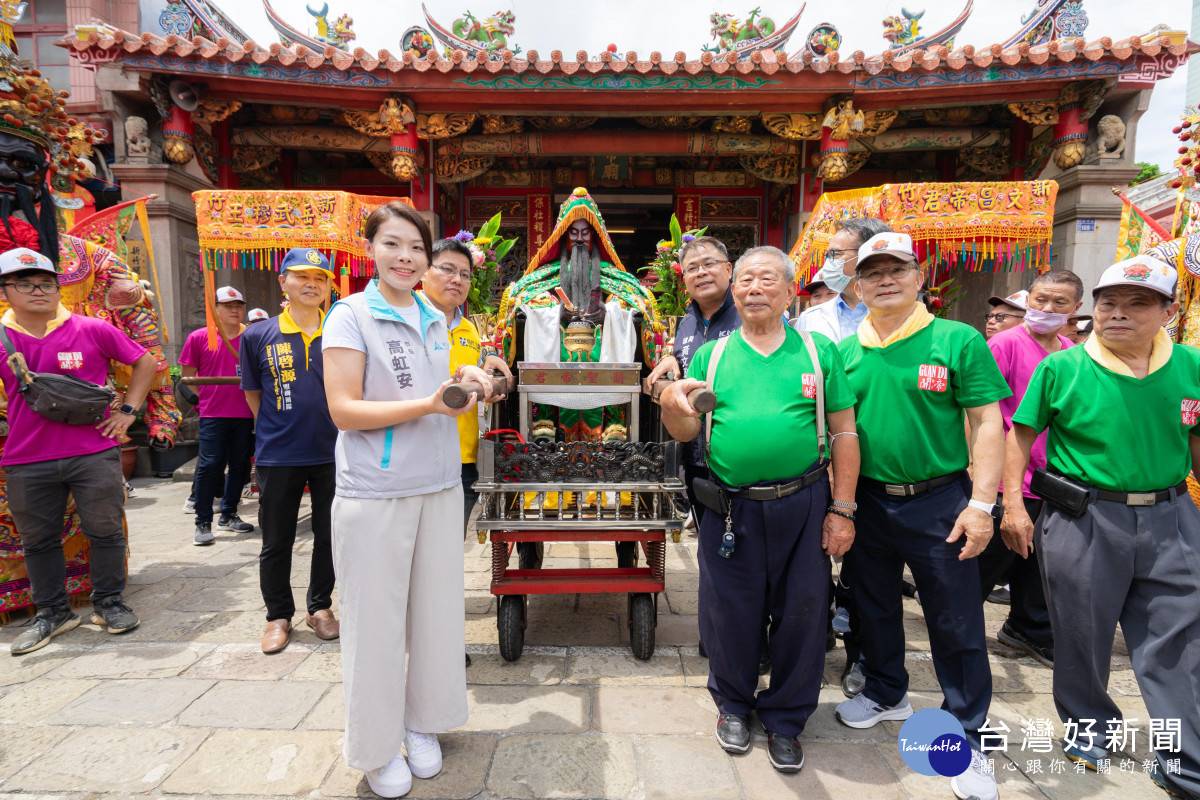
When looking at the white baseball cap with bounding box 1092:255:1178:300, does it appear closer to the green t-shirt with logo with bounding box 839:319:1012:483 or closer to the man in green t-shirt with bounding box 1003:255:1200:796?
the man in green t-shirt with bounding box 1003:255:1200:796

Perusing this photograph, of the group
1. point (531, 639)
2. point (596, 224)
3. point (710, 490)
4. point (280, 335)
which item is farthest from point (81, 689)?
point (596, 224)

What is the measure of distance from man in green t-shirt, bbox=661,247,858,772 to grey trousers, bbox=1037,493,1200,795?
838 millimetres

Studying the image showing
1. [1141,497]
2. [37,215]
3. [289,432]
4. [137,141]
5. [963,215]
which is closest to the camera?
[1141,497]

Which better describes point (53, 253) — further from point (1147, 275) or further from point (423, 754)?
point (1147, 275)

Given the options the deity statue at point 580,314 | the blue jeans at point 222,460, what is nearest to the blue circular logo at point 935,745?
the deity statue at point 580,314

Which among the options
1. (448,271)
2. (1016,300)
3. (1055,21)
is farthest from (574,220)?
(1055,21)

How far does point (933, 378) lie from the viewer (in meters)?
2.08

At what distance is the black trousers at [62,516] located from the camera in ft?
10.1

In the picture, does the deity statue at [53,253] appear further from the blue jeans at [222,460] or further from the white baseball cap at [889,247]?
the white baseball cap at [889,247]

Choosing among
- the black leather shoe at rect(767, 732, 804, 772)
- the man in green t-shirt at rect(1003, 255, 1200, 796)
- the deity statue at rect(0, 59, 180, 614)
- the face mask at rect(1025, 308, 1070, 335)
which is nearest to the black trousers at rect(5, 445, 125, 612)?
the deity statue at rect(0, 59, 180, 614)

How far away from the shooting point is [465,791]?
204 cm

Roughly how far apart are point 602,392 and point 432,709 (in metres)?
1.64

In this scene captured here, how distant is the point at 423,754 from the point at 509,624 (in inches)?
31.5

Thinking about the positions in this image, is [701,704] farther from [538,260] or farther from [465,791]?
[538,260]
